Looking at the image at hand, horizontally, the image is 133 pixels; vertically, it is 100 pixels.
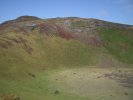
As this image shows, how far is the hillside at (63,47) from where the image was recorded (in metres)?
41.8

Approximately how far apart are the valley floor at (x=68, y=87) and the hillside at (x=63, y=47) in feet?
5.51

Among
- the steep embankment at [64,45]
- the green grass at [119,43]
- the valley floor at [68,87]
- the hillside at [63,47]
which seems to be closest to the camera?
the valley floor at [68,87]

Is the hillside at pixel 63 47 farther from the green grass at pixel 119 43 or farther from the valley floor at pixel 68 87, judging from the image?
the valley floor at pixel 68 87

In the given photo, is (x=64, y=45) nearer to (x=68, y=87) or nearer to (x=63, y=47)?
(x=63, y=47)

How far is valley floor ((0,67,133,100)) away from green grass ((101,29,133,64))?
22.9 m

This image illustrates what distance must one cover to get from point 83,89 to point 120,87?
5174 millimetres

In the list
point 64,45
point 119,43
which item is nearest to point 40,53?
point 64,45

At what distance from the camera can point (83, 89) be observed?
101 ft

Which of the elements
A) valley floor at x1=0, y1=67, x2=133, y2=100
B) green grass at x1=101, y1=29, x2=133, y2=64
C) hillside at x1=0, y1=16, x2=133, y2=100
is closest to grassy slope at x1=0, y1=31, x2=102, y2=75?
hillside at x1=0, y1=16, x2=133, y2=100

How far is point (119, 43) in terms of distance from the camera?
6675cm

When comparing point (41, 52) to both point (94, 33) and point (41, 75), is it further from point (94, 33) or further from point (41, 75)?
point (94, 33)

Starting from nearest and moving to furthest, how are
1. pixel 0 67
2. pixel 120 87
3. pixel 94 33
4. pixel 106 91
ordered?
pixel 106 91 → pixel 120 87 → pixel 0 67 → pixel 94 33

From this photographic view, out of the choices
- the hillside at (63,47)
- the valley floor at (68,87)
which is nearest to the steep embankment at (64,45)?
the hillside at (63,47)

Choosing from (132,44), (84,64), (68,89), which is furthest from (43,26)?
(68,89)
